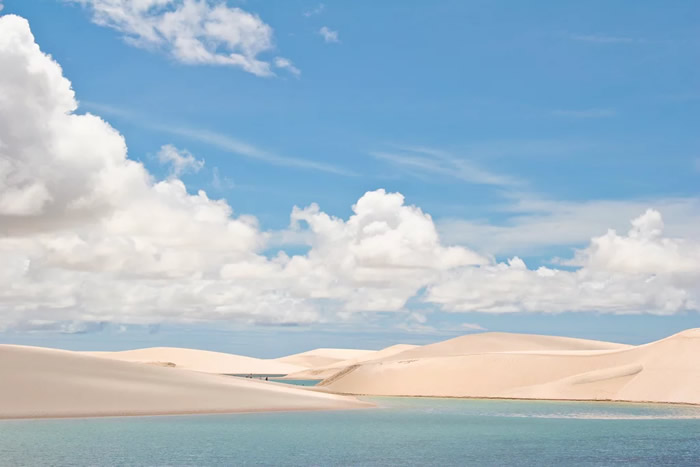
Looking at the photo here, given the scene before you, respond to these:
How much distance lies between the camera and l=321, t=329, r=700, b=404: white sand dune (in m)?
84.1

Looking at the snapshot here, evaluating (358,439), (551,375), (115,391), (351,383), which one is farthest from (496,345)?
(358,439)

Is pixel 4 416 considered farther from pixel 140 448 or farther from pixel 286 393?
pixel 286 393

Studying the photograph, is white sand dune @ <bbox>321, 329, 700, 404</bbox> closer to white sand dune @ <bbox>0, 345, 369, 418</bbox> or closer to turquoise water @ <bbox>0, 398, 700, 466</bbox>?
turquoise water @ <bbox>0, 398, 700, 466</bbox>

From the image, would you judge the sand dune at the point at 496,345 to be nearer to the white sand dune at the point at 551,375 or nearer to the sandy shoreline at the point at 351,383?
the white sand dune at the point at 551,375

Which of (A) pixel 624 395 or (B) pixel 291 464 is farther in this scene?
(A) pixel 624 395

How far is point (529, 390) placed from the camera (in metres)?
91.2

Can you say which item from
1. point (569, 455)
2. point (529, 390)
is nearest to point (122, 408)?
point (569, 455)

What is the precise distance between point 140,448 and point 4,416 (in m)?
20.5

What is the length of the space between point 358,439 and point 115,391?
88.7 ft

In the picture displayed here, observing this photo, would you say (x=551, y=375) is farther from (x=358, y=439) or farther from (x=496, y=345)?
(x=358, y=439)

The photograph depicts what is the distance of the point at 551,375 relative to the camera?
95.8 m

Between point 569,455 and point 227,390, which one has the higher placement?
point 227,390

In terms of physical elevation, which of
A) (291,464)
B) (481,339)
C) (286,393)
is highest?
(481,339)

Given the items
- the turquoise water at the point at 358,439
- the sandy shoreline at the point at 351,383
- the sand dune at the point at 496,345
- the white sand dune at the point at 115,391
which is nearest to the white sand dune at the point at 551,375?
the sandy shoreline at the point at 351,383
